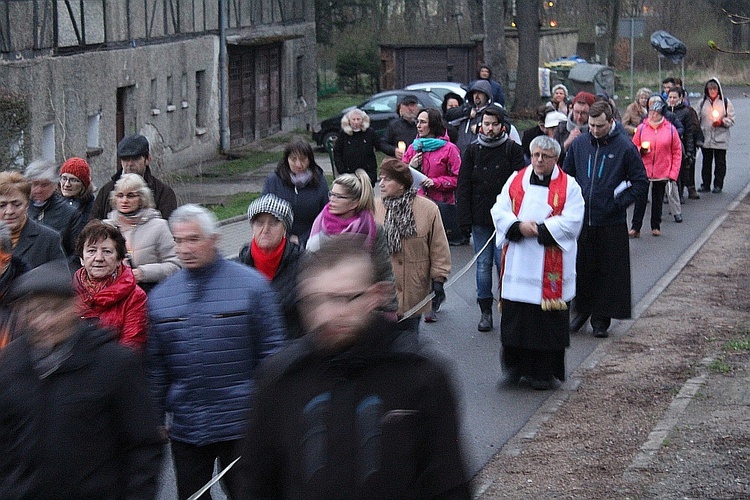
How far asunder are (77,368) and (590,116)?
7.56m

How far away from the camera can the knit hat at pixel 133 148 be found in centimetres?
838

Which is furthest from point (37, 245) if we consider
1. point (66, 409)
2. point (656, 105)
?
point (656, 105)

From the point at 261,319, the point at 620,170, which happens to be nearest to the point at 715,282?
the point at 620,170

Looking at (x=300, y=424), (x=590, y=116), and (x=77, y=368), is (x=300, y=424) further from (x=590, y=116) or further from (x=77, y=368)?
(x=590, y=116)

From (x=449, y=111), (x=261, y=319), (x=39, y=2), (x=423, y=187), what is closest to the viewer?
(x=261, y=319)

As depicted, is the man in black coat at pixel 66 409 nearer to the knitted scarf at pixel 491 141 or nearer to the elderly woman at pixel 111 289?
the elderly woman at pixel 111 289

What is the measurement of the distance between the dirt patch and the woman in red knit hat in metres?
3.31

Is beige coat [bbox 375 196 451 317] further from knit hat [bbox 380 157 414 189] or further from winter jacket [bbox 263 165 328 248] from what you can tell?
winter jacket [bbox 263 165 328 248]

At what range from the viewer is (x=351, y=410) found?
300 cm

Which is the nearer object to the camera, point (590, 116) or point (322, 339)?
point (322, 339)

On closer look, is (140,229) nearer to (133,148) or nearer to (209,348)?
(133,148)

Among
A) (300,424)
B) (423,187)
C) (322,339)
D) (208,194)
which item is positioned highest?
(322,339)

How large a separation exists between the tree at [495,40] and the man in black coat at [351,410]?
1399 inches

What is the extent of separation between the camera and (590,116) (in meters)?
10.7
